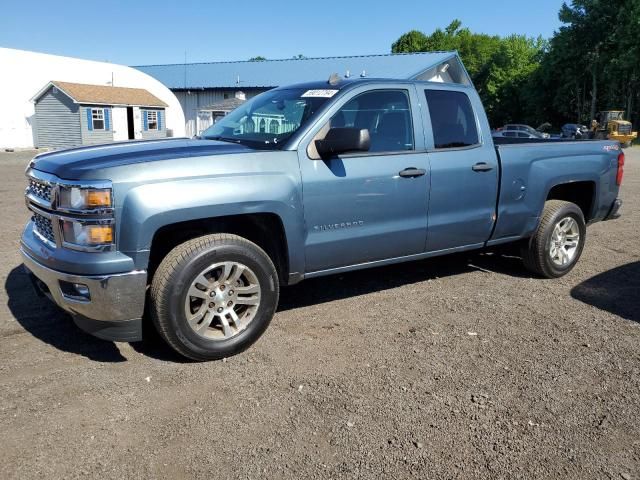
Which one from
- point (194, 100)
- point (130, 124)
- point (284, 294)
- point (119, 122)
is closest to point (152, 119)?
point (130, 124)

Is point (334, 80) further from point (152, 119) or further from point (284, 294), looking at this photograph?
point (152, 119)

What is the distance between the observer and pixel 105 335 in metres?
3.59

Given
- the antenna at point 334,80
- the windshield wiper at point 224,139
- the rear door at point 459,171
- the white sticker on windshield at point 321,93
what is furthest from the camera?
the rear door at point 459,171

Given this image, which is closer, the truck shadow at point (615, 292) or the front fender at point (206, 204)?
the front fender at point (206, 204)

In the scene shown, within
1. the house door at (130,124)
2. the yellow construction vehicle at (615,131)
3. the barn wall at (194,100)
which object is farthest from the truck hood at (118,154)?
the yellow construction vehicle at (615,131)

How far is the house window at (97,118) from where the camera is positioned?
102 feet

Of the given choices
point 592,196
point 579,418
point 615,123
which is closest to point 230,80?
→ point 615,123

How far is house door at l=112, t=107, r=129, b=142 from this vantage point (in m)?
32.0

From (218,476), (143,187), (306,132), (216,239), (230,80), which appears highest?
(230,80)

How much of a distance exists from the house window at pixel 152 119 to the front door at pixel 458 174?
104 ft

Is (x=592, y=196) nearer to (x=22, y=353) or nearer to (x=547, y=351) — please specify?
(x=547, y=351)

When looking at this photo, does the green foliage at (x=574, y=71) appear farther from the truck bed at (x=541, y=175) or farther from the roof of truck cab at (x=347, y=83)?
the roof of truck cab at (x=347, y=83)

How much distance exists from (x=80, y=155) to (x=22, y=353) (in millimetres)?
1449

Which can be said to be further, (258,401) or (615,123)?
(615,123)
